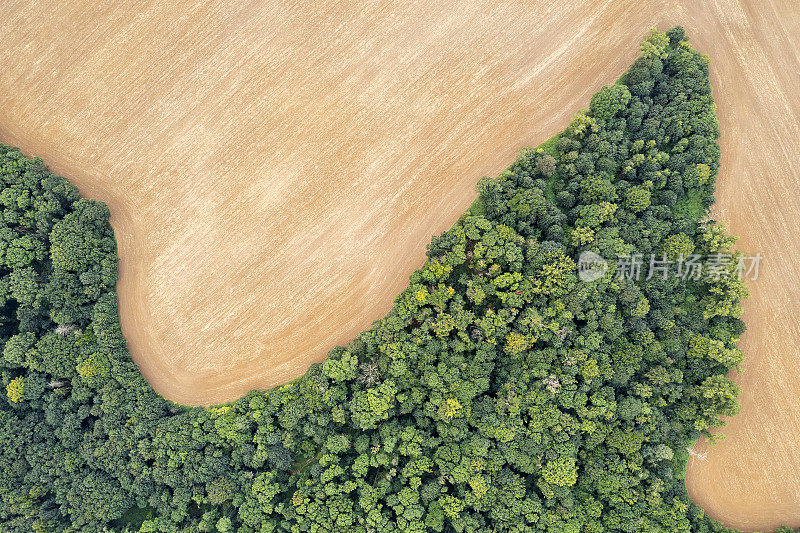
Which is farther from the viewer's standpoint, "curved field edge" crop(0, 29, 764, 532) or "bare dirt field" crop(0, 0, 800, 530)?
"bare dirt field" crop(0, 0, 800, 530)

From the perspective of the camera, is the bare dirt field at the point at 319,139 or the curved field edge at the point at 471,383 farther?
the bare dirt field at the point at 319,139

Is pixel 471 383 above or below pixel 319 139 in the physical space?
below

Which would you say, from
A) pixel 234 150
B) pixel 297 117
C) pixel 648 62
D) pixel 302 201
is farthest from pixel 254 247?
pixel 648 62

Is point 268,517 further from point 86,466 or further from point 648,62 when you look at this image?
point 648,62
